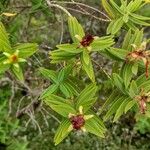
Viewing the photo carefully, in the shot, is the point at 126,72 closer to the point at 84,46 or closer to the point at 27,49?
the point at 84,46

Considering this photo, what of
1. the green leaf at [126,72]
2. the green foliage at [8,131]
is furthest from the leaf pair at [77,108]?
the green foliage at [8,131]

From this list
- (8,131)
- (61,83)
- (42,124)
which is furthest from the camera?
(42,124)

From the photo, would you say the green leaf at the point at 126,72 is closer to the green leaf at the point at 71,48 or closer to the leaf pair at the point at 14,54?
the green leaf at the point at 71,48

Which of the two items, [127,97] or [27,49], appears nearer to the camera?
[27,49]

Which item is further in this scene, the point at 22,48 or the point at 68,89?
the point at 68,89

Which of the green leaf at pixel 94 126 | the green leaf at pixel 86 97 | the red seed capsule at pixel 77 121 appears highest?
the green leaf at pixel 86 97

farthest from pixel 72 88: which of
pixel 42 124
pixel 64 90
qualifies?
pixel 42 124

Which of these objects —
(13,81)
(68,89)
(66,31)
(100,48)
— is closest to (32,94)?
(13,81)

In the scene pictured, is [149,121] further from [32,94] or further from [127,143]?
[32,94]

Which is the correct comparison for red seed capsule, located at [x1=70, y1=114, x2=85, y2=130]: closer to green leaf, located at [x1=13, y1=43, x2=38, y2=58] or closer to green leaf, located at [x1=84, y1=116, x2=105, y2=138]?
green leaf, located at [x1=84, y1=116, x2=105, y2=138]
